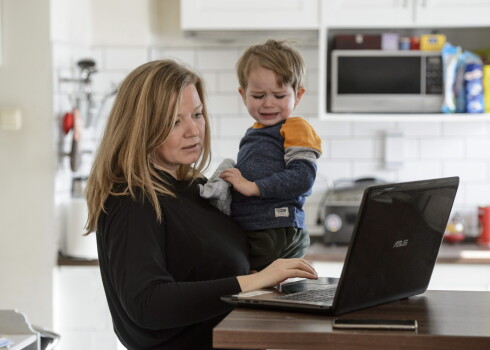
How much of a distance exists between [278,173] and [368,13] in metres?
1.60

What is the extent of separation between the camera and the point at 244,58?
2.24 m

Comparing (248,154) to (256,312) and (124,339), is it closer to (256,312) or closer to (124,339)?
(124,339)

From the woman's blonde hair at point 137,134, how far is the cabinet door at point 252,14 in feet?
5.81

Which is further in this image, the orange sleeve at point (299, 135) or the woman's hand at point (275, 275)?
the orange sleeve at point (299, 135)

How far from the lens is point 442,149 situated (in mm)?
3928

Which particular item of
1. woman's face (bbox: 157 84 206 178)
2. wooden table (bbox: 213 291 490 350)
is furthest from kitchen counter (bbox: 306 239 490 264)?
wooden table (bbox: 213 291 490 350)

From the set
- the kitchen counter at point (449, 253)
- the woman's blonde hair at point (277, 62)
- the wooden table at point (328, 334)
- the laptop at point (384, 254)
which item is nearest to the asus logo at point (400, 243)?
the laptop at point (384, 254)

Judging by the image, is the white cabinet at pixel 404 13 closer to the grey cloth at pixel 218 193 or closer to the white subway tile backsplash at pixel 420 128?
the white subway tile backsplash at pixel 420 128

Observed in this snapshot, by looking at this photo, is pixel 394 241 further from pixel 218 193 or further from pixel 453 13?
pixel 453 13

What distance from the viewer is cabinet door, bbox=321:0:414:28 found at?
3516 mm

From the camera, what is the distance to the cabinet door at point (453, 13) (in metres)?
3.48

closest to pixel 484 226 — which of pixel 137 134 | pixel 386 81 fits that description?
pixel 386 81

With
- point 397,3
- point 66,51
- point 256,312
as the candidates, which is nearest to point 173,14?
point 66,51

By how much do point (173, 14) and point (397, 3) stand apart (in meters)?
1.11
